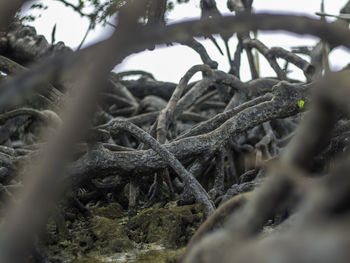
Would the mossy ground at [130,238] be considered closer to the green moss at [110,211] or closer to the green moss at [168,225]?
→ the green moss at [168,225]

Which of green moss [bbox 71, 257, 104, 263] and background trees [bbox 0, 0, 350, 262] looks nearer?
background trees [bbox 0, 0, 350, 262]

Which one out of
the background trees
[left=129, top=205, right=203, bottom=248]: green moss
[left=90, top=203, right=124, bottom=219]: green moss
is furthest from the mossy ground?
[left=90, top=203, right=124, bottom=219]: green moss

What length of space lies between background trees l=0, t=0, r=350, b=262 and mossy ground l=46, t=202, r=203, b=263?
4.3 inches

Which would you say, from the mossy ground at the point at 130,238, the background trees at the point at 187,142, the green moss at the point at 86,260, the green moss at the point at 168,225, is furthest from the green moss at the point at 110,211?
the green moss at the point at 86,260

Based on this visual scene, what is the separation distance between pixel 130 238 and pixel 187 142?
0.72m

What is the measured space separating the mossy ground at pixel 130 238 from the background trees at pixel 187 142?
0.36 ft

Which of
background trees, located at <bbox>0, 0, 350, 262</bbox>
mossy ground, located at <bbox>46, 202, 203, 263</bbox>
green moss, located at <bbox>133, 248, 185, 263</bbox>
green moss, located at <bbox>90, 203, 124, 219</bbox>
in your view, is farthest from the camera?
green moss, located at <bbox>90, 203, 124, 219</bbox>

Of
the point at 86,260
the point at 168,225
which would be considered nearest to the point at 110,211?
the point at 168,225

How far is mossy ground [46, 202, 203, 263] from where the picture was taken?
2.22 m

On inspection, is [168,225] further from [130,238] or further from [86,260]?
[86,260]

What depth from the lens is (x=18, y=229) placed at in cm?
90

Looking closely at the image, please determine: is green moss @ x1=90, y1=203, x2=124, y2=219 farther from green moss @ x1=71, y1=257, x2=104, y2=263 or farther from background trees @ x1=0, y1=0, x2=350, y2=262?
green moss @ x1=71, y1=257, x2=104, y2=263

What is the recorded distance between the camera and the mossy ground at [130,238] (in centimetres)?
222

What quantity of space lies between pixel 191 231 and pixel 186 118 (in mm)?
2462
